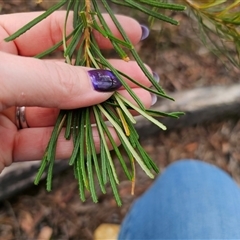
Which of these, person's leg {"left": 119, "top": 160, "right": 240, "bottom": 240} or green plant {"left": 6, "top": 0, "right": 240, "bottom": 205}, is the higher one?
green plant {"left": 6, "top": 0, "right": 240, "bottom": 205}

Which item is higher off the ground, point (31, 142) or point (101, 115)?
point (101, 115)

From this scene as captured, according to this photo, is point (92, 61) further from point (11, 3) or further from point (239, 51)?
point (11, 3)

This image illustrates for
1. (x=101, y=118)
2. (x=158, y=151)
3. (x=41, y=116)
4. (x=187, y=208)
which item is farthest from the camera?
(x=158, y=151)

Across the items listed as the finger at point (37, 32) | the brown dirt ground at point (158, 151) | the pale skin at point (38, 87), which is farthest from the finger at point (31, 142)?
the brown dirt ground at point (158, 151)

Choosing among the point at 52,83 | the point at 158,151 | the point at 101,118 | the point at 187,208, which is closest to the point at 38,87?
the point at 52,83

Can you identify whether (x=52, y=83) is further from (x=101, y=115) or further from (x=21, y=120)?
(x=21, y=120)

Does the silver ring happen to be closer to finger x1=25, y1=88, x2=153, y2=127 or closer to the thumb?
finger x1=25, y1=88, x2=153, y2=127

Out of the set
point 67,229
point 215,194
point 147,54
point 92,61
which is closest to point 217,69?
point 147,54

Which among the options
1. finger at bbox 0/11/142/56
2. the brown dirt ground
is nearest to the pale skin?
finger at bbox 0/11/142/56
